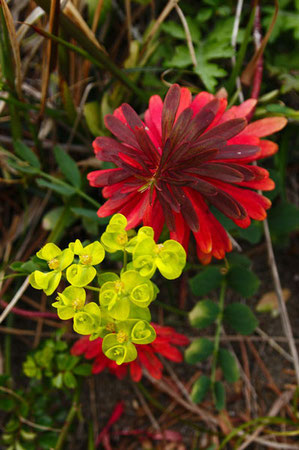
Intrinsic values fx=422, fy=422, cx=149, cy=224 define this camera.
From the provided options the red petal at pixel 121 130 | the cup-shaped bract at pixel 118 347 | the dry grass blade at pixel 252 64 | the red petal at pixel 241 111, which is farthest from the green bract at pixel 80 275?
the dry grass blade at pixel 252 64

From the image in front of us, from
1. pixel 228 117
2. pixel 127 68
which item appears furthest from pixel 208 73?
pixel 228 117

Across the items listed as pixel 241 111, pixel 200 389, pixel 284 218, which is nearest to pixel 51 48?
pixel 241 111

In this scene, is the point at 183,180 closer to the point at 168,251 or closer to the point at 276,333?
the point at 168,251

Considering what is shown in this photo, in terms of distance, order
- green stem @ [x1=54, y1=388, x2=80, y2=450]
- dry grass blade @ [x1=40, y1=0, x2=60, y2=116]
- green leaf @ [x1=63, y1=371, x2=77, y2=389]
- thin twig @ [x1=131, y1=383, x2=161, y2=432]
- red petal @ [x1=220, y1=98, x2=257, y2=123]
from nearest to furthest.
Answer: red petal @ [x1=220, y1=98, x2=257, y2=123], dry grass blade @ [x1=40, y1=0, x2=60, y2=116], green leaf @ [x1=63, y1=371, x2=77, y2=389], green stem @ [x1=54, y1=388, x2=80, y2=450], thin twig @ [x1=131, y1=383, x2=161, y2=432]

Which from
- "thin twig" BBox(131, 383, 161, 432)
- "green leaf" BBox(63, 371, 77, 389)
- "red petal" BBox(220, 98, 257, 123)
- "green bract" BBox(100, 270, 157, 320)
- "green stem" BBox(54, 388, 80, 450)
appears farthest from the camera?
"thin twig" BBox(131, 383, 161, 432)

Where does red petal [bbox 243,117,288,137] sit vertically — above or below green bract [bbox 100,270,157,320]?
below

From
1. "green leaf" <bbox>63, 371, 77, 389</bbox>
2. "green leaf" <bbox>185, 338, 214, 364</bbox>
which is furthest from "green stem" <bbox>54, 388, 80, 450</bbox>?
"green leaf" <bbox>185, 338, 214, 364</bbox>

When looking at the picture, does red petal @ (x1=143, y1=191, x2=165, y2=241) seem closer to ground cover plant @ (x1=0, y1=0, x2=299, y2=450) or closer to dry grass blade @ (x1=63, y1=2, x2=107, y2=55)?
ground cover plant @ (x1=0, y1=0, x2=299, y2=450)

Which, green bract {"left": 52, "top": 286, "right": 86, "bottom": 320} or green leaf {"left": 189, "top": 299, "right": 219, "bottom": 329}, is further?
green leaf {"left": 189, "top": 299, "right": 219, "bottom": 329}
